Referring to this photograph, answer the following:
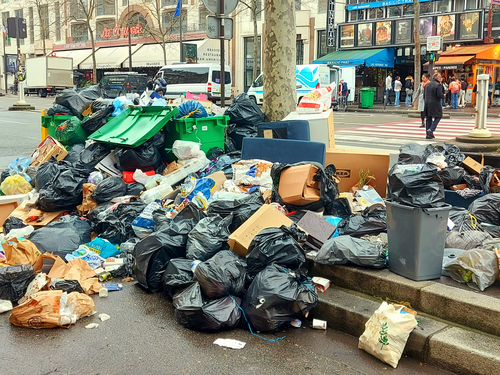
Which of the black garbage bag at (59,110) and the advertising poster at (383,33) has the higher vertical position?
the advertising poster at (383,33)

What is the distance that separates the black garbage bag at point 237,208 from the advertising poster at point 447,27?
1003 inches

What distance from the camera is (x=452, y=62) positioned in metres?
25.9

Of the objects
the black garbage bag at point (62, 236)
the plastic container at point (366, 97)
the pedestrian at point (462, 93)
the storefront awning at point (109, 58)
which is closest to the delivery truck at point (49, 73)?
the storefront awning at point (109, 58)

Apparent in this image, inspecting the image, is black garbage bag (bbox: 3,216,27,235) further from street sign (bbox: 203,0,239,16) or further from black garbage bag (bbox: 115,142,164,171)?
street sign (bbox: 203,0,239,16)

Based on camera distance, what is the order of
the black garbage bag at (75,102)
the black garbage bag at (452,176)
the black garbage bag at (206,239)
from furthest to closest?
the black garbage bag at (75,102) → the black garbage bag at (452,176) → the black garbage bag at (206,239)

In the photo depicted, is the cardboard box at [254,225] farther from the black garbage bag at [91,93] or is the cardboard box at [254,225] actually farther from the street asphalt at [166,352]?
the black garbage bag at [91,93]

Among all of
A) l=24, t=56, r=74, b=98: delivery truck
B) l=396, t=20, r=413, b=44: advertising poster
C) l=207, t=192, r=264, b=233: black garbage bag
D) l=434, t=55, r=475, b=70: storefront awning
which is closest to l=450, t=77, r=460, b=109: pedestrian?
l=434, t=55, r=475, b=70: storefront awning

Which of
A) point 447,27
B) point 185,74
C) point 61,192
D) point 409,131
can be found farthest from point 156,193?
point 447,27

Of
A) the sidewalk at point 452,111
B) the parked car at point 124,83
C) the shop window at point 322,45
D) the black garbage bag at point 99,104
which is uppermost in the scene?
the shop window at point 322,45

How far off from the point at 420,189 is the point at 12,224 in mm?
4623

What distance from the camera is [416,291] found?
12.3 feet

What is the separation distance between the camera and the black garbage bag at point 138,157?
23.3ft

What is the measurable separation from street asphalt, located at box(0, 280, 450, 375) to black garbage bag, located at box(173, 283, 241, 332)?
0.06 meters

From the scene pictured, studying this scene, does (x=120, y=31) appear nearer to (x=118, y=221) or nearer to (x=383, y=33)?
(x=383, y=33)
